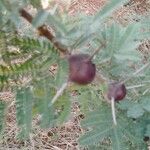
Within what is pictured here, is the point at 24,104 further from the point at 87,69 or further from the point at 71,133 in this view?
the point at 71,133

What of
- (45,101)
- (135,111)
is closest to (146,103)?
(135,111)

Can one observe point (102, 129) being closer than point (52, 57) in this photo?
No

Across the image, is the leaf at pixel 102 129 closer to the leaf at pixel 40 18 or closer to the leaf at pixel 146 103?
the leaf at pixel 146 103

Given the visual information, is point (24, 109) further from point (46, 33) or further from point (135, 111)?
point (135, 111)

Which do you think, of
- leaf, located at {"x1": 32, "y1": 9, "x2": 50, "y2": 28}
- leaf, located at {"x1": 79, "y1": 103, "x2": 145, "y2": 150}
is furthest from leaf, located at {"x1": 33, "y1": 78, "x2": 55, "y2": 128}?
leaf, located at {"x1": 79, "y1": 103, "x2": 145, "y2": 150}

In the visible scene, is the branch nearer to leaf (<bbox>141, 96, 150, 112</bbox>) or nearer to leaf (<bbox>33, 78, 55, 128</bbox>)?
leaf (<bbox>33, 78, 55, 128</bbox>)

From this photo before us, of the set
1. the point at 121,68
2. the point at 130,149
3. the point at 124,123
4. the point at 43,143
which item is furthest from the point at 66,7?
the point at 43,143

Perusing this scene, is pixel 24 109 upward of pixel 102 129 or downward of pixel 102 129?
upward
